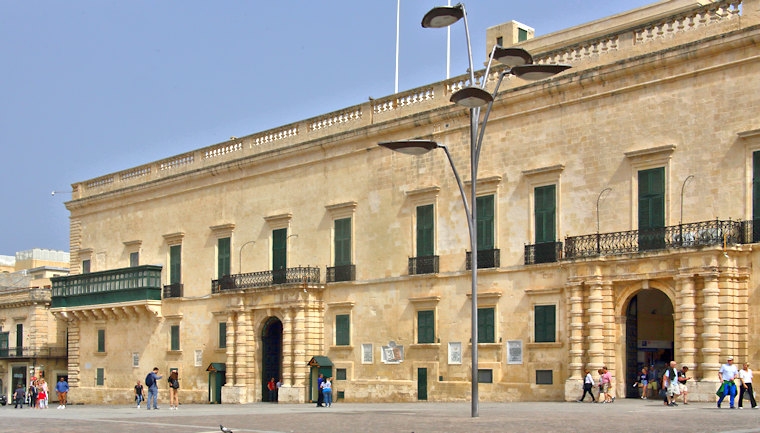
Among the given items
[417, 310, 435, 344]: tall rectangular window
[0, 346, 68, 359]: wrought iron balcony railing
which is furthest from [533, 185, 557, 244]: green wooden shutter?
[0, 346, 68, 359]: wrought iron balcony railing

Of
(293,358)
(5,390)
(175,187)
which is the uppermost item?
(175,187)

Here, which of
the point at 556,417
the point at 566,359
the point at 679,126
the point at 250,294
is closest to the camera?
the point at 556,417

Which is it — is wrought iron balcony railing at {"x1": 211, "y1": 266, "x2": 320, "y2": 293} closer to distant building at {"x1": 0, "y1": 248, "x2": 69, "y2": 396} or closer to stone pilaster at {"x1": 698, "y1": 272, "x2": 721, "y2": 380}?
stone pilaster at {"x1": 698, "y1": 272, "x2": 721, "y2": 380}

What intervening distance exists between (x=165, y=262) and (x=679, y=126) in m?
23.2

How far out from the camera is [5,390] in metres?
58.4

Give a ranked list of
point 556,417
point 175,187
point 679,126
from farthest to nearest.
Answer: point 175,187 < point 679,126 < point 556,417

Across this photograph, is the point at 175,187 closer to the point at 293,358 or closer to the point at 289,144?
the point at 289,144

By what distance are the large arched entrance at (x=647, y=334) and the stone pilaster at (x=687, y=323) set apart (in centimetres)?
223

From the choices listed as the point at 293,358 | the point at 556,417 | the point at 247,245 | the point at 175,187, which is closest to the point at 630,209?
the point at 556,417

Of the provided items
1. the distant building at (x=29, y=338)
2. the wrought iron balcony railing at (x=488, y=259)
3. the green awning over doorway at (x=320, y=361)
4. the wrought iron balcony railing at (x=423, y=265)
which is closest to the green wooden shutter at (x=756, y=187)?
the wrought iron balcony railing at (x=488, y=259)

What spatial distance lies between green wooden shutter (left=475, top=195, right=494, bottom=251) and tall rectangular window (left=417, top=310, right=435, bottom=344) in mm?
2777

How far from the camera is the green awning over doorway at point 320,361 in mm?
34531

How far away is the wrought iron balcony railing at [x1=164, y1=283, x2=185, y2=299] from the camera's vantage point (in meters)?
41.3

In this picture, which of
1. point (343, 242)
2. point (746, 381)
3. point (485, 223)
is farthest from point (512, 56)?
point (343, 242)
